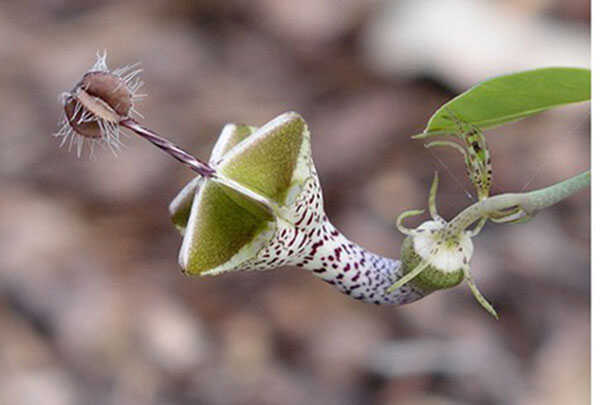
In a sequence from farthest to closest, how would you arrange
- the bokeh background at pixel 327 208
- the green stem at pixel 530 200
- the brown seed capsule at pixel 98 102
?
the bokeh background at pixel 327 208, the brown seed capsule at pixel 98 102, the green stem at pixel 530 200

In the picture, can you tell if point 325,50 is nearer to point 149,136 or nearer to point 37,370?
point 37,370

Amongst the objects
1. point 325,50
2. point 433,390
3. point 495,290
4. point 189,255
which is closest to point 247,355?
point 433,390

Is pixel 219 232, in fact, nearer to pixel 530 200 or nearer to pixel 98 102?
pixel 98 102

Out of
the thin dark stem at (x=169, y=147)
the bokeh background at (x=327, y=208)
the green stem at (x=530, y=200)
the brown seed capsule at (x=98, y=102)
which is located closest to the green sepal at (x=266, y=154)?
the thin dark stem at (x=169, y=147)

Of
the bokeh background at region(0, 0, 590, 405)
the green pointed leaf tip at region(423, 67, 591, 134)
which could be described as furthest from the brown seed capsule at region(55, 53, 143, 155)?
the bokeh background at region(0, 0, 590, 405)

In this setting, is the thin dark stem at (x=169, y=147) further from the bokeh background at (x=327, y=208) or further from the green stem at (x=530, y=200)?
the bokeh background at (x=327, y=208)
